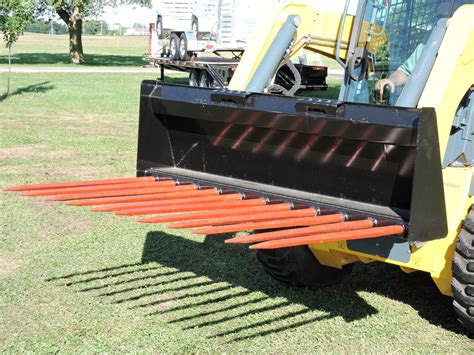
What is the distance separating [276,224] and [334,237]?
0.33m

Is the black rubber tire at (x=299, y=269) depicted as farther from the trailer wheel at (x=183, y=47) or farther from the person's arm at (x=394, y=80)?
the trailer wheel at (x=183, y=47)

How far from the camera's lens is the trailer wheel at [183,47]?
68.5 feet

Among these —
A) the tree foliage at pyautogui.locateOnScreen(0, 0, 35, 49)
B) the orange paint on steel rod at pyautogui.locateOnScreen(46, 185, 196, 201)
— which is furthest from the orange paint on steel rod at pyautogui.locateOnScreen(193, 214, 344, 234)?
the tree foliage at pyautogui.locateOnScreen(0, 0, 35, 49)

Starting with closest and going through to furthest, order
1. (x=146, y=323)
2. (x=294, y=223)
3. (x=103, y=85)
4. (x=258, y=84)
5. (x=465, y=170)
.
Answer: (x=294, y=223), (x=465, y=170), (x=146, y=323), (x=258, y=84), (x=103, y=85)

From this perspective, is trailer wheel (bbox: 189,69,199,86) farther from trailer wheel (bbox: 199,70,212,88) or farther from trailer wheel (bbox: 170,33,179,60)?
trailer wheel (bbox: 170,33,179,60)

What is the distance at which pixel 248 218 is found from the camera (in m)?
3.72

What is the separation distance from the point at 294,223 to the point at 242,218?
27cm

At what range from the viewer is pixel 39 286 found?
517 centimetres

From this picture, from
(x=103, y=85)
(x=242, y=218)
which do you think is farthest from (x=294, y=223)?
(x=103, y=85)

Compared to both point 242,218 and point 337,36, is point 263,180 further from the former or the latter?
point 337,36

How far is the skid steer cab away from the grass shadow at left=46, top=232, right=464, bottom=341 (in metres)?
0.20

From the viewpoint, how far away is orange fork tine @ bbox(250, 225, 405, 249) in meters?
3.40

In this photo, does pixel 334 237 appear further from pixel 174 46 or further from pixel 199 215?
pixel 174 46

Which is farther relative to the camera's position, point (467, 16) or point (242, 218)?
point (467, 16)
